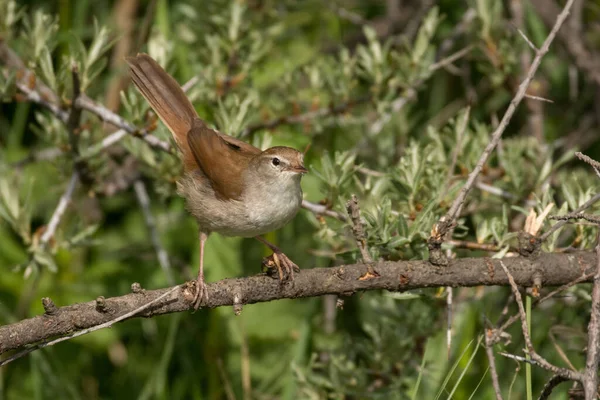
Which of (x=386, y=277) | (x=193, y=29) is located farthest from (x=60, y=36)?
(x=386, y=277)

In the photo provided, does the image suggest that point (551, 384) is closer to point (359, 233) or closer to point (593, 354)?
point (593, 354)

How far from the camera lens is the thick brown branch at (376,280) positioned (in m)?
2.56

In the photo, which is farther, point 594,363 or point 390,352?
point 390,352

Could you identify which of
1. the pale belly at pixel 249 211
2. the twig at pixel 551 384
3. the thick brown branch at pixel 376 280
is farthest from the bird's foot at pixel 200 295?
the twig at pixel 551 384

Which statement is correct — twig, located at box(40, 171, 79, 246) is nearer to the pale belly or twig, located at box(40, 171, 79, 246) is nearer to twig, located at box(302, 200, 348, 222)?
the pale belly

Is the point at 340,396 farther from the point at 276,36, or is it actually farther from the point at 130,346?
the point at 276,36

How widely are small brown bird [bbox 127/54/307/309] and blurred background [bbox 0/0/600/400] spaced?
9 cm

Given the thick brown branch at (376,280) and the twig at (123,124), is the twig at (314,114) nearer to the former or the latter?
the twig at (123,124)

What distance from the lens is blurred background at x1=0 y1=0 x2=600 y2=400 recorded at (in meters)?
3.53

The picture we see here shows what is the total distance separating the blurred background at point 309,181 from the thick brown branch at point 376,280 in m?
0.17

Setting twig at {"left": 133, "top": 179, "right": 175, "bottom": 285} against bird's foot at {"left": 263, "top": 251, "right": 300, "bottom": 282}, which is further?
twig at {"left": 133, "top": 179, "right": 175, "bottom": 285}

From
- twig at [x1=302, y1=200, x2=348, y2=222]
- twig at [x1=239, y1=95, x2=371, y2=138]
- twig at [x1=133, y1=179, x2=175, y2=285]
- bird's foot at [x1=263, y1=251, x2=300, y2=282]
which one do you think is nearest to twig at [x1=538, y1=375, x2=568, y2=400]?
bird's foot at [x1=263, y1=251, x2=300, y2=282]

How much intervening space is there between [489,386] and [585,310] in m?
0.71

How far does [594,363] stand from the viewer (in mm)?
2328
